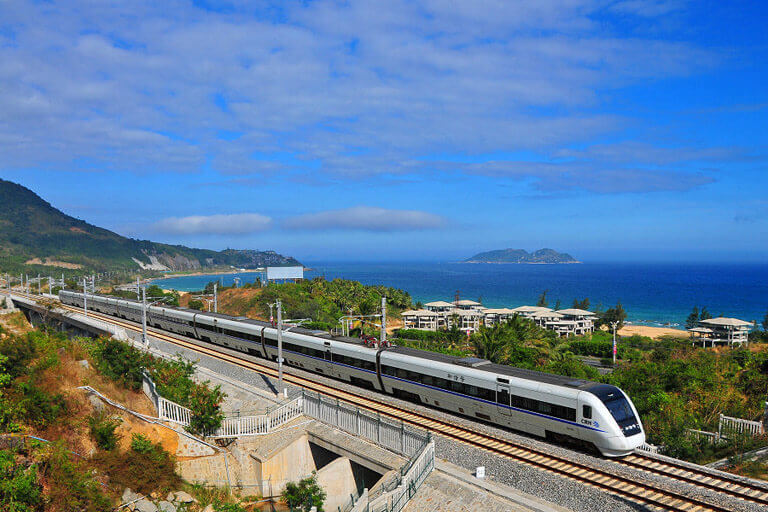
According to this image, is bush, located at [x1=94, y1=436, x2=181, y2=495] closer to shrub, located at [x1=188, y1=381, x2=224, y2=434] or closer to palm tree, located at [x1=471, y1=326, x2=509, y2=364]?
shrub, located at [x1=188, y1=381, x2=224, y2=434]

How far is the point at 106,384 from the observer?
23516 mm

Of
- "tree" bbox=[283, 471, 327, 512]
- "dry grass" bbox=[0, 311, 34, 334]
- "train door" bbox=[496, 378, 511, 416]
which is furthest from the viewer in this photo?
"dry grass" bbox=[0, 311, 34, 334]

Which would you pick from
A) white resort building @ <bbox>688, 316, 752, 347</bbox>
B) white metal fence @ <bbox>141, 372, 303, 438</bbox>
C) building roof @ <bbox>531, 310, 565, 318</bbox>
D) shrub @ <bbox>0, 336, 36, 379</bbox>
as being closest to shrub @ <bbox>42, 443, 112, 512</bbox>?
white metal fence @ <bbox>141, 372, 303, 438</bbox>

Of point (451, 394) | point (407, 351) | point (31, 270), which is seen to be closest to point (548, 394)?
point (451, 394)

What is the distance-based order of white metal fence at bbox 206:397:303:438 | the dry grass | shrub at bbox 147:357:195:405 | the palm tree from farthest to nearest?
the dry grass, the palm tree, shrub at bbox 147:357:195:405, white metal fence at bbox 206:397:303:438

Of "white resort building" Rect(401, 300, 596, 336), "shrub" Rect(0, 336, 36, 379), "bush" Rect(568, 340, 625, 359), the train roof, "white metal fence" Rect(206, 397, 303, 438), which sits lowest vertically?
"bush" Rect(568, 340, 625, 359)

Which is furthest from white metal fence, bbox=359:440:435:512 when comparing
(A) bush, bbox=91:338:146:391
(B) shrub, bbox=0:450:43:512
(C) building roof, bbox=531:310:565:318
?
(C) building roof, bbox=531:310:565:318

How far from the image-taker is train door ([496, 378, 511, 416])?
19.0m

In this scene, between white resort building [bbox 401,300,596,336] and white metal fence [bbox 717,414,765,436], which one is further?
white resort building [bbox 401,300,596,336]

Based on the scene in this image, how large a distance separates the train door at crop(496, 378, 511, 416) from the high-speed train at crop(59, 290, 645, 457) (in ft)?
0.13

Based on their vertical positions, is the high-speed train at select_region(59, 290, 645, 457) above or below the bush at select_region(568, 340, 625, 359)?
above

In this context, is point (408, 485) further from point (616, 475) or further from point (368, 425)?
point (616, 475)

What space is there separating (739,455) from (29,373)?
91.2 feet

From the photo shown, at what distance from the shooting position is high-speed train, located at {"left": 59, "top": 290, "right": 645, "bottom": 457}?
16344 mm
